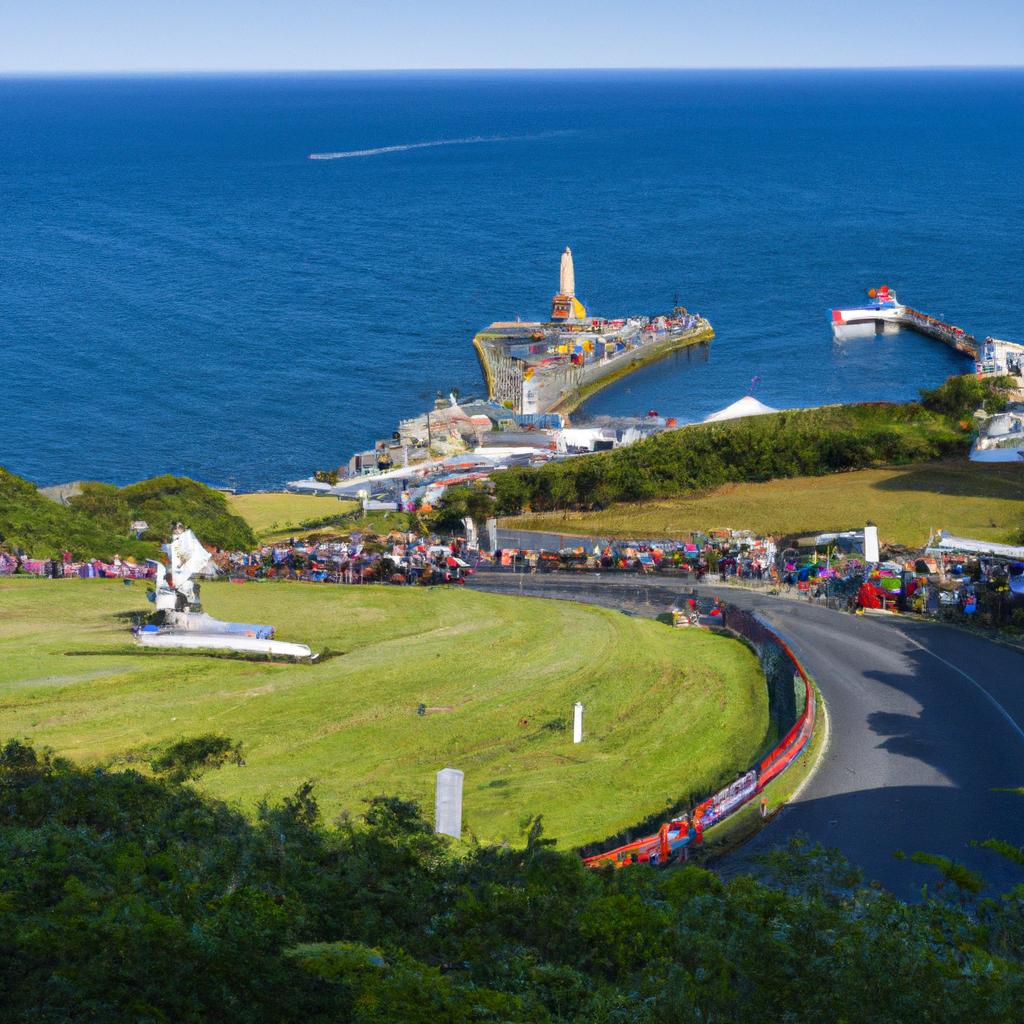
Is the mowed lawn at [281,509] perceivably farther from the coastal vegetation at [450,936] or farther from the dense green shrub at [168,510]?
the coastal vegetation at [450,936]

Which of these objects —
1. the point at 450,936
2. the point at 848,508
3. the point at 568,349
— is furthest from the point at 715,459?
the point at 450,936

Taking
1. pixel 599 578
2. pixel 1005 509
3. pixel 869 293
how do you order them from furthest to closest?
pixel 869 293
pixel 1005 509
pixel 599 578

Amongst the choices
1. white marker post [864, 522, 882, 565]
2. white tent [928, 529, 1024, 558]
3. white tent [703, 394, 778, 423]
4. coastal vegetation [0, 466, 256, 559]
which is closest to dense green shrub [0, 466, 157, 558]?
coastal vegetation [0, 466, 256, 559]

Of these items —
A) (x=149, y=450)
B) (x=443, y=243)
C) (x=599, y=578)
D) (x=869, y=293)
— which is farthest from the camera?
(x=443, y=243)

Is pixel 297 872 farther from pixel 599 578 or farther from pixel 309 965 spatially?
pixel 599 578

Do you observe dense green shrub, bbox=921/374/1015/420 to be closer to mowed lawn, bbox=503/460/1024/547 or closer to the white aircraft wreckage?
mowed lawn, bbox=503/460/1024/547

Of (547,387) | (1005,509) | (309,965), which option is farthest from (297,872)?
(547,387)

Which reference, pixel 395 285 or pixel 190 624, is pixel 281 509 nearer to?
pixel 190 624
